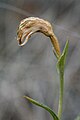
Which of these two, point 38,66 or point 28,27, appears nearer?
point 28,27

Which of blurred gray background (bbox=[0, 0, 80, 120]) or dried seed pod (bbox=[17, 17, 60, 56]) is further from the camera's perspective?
blurred gray background (bbox=[0, 0, 80, 120])

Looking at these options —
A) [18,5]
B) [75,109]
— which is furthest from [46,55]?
[18,5]

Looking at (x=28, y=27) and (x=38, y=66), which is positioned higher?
(x=28, y=27)

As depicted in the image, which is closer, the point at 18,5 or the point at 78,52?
the point at 78,52

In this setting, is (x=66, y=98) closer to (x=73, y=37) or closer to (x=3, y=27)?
(x=73, y=37)

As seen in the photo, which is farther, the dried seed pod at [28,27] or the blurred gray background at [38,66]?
the blurred gray background at [38,66]

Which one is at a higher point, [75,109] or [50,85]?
[50,85]

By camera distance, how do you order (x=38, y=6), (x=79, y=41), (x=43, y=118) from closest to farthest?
(x=43, y=118) < (x=79, y=41) < (x=38, y=6)

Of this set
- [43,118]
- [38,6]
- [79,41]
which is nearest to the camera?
[43,118]
